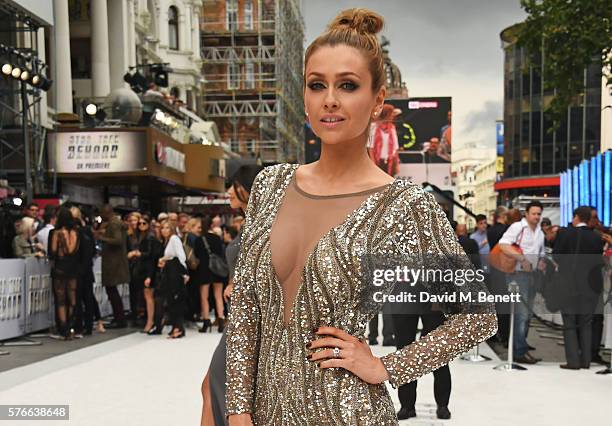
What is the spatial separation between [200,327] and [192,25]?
3761 cm

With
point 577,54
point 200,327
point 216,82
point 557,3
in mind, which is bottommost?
point 200,327

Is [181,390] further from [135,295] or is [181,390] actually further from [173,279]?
[135,295]

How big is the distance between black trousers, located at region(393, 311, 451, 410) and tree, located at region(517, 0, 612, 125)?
9.98 m

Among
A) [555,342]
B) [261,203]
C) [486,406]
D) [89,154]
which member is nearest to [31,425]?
[486,406]

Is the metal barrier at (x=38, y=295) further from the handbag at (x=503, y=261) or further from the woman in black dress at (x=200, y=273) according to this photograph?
the handbag at (x=503, y=261)

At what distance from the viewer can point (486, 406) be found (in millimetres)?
7047

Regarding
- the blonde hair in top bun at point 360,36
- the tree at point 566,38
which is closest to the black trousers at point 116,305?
the tree at point 566,38

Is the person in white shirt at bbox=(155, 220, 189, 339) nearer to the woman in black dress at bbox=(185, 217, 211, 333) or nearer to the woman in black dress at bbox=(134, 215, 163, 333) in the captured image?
the woman in black dress at bbox=(134, 215, 163, 333)

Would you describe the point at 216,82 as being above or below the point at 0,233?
above

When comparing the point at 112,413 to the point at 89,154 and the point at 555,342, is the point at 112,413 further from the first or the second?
the point at 89,154

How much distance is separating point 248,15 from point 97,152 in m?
38.1

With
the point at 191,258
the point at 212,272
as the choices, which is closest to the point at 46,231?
the point at 191,258

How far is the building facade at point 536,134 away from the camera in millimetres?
53438

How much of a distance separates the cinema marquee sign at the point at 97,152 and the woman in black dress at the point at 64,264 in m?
9.74
